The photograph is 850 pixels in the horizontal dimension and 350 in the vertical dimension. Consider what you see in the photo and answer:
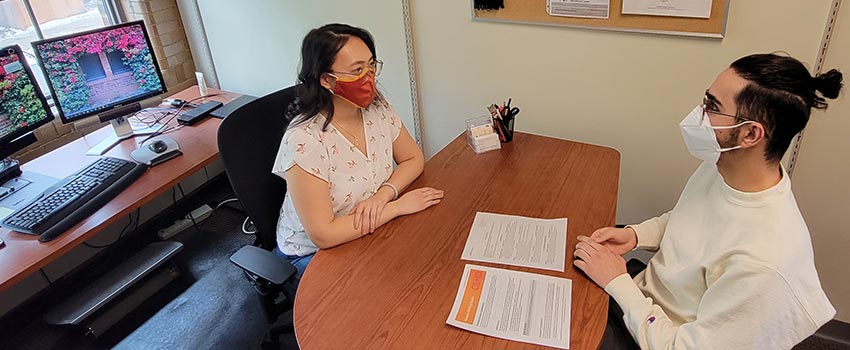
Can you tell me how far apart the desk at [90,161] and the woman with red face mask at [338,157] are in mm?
561

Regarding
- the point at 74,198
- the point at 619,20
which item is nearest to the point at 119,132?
the point at 74,198

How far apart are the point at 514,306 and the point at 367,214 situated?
513mm

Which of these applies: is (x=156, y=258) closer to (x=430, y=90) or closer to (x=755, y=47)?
(x=430, y=90)

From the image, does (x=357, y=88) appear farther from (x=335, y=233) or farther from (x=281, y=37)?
(x=281, y=37)

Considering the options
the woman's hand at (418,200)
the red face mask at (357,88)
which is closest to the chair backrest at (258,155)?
the red face mask at (357,88)

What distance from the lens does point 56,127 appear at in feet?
7.76

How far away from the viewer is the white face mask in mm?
1074

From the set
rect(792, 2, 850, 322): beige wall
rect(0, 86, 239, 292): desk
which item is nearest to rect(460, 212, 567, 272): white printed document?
rect(792, 2, 850, 322): beige wall

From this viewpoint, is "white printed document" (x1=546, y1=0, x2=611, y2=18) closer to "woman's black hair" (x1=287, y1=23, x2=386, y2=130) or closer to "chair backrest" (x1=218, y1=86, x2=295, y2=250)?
"woman's black hair" (x1=287, y1=23, x2=386, y2=130)

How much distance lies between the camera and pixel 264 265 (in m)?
1.43

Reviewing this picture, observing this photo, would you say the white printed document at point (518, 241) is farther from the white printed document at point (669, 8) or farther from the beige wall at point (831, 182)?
the beige wall at point (831, 182)

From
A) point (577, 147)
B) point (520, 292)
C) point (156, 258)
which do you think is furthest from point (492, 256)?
point (156, 258)

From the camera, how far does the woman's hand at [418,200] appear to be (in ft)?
4.86

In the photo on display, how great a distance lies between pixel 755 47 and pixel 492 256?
1.07 metres
